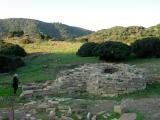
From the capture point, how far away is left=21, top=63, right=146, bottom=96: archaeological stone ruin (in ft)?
70.3

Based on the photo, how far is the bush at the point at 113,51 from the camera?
29.0 metres

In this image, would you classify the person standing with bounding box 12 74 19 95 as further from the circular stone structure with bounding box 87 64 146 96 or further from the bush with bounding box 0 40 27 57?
the bush with bounding box 0 40 27 57

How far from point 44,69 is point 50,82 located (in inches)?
213

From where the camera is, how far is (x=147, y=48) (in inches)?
1175

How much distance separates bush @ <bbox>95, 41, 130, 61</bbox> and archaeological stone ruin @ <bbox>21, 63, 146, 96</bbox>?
4.45 metres

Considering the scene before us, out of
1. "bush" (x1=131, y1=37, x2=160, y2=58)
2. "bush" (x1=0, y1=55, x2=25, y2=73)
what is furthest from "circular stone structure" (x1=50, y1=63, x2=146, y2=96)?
"bush" (x1=0, y1=55, x2=25, y2=73)

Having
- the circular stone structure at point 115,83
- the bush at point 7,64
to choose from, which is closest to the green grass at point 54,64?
the circular stone structure at point 115,83

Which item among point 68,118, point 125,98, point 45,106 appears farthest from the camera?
point 125,98

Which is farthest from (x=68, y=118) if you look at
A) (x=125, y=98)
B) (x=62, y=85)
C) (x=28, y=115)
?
(x=62, y=85)

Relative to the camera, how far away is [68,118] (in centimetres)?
1702

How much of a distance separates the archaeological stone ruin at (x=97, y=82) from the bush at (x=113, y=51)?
4454 mm

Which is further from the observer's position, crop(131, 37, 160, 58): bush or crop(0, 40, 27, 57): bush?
crop(0, 40, 27, 57): bush

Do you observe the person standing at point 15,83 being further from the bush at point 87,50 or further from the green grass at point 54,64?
the bush at point 87,50

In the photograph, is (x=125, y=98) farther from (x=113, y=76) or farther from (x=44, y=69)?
(x=44, y=69)
